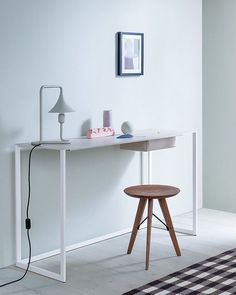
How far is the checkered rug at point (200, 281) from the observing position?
11.2 ft

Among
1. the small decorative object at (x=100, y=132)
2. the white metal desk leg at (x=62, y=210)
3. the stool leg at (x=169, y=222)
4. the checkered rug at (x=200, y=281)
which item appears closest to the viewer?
the checkered rug at (x=200, y=281)

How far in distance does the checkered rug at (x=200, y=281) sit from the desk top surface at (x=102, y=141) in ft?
2.93

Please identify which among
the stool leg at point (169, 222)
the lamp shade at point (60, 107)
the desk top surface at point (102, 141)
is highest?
the lamp shade at point (60, 107)

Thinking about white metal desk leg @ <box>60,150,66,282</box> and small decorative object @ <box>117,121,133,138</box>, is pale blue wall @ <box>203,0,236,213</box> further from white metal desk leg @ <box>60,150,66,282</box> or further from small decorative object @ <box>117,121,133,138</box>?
white metal desk leg @ <box>60,150,66,282</box>

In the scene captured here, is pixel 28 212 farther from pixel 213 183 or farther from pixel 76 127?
pixel 213 183

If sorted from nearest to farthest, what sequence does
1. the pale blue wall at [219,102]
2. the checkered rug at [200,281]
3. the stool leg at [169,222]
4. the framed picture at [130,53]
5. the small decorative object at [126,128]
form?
1. the checkered rug at [200,281]
2. the stool leg at [169,222]
3. the small decorative object at [126,128]
4. the framed picture at [130,53]
5. the pale blue wall at [219,102]

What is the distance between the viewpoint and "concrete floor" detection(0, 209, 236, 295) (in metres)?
3.49

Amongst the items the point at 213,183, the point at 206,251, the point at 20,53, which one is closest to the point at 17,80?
the point at 20,53

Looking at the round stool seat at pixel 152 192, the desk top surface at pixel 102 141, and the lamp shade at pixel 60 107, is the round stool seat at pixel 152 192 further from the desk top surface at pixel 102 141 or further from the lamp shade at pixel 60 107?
the lamp shade at pixel 60 107

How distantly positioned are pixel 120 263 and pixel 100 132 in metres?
0.91

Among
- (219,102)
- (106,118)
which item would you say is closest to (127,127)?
(106,118)

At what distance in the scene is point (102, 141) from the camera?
3.96m

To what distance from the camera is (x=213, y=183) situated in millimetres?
5477

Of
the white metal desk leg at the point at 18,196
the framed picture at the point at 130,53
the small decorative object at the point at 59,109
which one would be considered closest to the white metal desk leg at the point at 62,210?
the small decorative object at the point at 59,109
